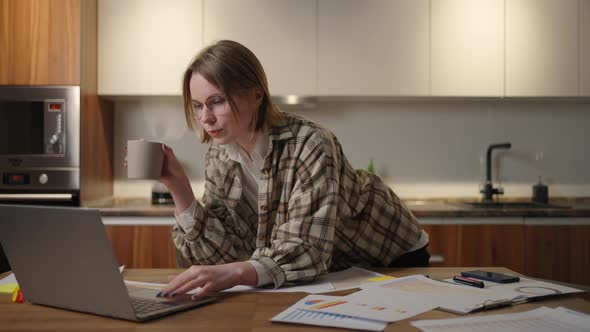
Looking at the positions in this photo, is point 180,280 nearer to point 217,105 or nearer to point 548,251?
point 217,105

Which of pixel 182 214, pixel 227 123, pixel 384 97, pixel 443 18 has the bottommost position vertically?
pixel 182 214

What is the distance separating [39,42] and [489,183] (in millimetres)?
2453

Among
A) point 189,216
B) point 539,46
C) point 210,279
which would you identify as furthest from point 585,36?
point 210,279

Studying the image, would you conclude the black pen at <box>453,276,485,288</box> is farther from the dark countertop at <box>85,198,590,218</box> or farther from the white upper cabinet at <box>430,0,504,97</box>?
the white upper cabinet at <box>430,0,504,97</box>

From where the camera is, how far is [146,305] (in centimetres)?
98

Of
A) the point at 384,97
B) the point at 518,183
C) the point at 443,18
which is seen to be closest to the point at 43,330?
the point at 384,97

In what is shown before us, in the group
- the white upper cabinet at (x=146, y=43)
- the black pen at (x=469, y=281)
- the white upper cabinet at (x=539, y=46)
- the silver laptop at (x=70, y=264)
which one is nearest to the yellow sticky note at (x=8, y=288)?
the silver laptop at (x=70, y=264)

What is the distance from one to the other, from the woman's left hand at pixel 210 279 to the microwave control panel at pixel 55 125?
1.89 metres

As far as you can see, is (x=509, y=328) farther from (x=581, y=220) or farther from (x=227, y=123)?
(x=581, y=220)

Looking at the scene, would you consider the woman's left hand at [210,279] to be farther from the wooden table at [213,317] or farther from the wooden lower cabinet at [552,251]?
the wooden lower cabinet at [552,251]

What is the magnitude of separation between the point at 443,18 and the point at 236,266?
7.33 feet

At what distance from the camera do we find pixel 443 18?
2.94m

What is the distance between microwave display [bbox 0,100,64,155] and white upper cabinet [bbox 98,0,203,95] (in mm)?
316

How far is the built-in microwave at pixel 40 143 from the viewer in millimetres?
2717
